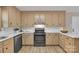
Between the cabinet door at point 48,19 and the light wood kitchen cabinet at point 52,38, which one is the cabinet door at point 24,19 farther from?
the light wood kitchen cabinet at point 52,38

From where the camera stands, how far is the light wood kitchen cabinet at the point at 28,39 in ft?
27.4

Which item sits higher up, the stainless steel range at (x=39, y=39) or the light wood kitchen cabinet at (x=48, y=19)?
the light wood kitchen cabinet at (x=48, y=19)

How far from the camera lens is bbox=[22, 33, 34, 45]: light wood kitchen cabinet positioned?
8.35 m

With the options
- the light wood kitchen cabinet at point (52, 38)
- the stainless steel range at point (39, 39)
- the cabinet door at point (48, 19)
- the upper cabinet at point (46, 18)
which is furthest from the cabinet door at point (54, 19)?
the stainless steel range at point (39, 39)

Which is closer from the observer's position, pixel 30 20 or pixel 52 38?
pixel 52 38

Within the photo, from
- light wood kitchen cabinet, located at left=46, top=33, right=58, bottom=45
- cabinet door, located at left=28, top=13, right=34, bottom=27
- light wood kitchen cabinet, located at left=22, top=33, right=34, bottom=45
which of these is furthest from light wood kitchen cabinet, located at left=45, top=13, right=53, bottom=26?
light wood kitchen cabinet, located at left=22, top=33, right=34, bottom=45

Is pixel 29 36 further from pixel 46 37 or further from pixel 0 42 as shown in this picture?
pixel 0 42

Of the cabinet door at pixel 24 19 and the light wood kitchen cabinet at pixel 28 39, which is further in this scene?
the cabinet door at pixel 24 19

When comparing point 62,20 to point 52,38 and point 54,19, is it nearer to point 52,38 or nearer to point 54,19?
point 54,19

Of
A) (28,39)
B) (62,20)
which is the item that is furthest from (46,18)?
(28,39)

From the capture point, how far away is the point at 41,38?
8344mm

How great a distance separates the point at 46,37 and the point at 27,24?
54.3 inches

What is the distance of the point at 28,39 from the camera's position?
838 cm
